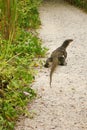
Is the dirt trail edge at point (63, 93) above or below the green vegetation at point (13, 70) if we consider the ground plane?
below

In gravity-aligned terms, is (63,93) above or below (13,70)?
below

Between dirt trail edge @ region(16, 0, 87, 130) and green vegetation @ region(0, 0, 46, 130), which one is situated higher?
green vegetation @ region(0, 0, 46, 130)

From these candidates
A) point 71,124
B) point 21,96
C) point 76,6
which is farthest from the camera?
point 76,6

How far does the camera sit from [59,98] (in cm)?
536

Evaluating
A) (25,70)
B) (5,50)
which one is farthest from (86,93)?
(5,50)

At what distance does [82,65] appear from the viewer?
6.98m

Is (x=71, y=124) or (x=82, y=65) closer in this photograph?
(x=71, y=124)

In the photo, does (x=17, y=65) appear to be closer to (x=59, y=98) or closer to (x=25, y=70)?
(x=25, y=70)

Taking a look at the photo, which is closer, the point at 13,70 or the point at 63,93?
the point at 13,70

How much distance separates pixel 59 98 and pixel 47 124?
2.62 feet

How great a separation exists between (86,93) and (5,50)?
4.01 ft

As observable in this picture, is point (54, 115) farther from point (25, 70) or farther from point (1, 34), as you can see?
point (1, 34)

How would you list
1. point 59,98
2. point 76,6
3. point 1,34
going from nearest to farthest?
point 59,98 → point 1,34 → point 76,6

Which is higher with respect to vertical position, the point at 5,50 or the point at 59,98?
the point at 5,50
